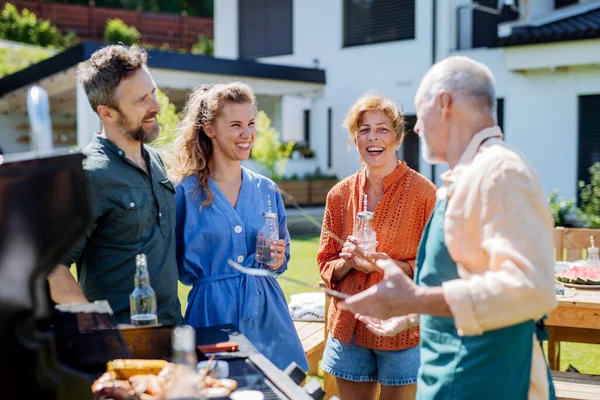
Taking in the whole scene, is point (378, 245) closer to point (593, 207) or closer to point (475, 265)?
point (475, 265)

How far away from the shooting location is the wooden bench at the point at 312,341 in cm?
461

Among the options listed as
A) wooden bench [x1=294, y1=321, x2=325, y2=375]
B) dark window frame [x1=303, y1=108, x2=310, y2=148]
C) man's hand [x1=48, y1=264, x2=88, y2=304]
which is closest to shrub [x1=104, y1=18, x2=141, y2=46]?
dark window frame [x1=303, y1=108, x2=310, y2=148]

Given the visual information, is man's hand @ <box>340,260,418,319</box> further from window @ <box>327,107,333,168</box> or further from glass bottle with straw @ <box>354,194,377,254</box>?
window @ <box>327,107,333,168</box>

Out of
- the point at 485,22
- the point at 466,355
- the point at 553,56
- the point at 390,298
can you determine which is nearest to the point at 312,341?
the point at 466,355

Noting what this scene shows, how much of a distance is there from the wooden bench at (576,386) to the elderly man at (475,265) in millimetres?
1749

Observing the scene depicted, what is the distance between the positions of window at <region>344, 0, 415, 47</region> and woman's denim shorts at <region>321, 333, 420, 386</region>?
14.8 m

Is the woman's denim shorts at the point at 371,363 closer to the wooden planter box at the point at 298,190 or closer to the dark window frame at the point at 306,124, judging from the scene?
the wooden planter box at the point at 298,190

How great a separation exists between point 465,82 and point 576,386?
105 inches

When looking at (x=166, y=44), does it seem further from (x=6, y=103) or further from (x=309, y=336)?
(x=309, y=336)

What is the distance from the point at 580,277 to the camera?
444 centimetres

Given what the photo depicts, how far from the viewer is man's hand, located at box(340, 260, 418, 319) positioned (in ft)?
6.35

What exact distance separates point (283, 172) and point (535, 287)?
609 inches

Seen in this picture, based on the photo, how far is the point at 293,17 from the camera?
65.3 feet

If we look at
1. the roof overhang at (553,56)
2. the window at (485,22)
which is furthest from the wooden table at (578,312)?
the window at (485,22)
